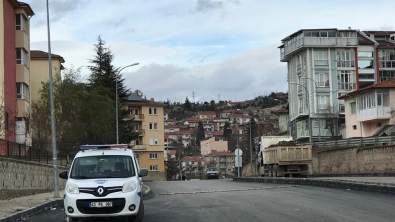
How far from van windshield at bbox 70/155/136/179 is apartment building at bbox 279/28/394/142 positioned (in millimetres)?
59761

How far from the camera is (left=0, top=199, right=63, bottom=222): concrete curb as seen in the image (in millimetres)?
13275

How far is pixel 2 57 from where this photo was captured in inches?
1505

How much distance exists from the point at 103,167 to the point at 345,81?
212ft

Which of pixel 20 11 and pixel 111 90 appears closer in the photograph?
pixel 20 11

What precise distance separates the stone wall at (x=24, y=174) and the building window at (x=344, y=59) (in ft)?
167

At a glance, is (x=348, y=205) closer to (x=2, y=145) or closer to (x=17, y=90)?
(x=2, y=145)

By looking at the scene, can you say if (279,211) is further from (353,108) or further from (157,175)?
(157,175)

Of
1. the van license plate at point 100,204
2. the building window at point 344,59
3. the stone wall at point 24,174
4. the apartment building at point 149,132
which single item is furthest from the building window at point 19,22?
the apartment building at point 149,132

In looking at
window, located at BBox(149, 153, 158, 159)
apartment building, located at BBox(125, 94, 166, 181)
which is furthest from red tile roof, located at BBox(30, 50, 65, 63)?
window, located at BBox(149, 153, 158, 159)

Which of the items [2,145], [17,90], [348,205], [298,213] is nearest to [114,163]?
[298,213]

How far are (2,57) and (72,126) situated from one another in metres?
7.22

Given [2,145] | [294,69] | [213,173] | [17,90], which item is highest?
[294,69]

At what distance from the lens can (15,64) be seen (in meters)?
41.9

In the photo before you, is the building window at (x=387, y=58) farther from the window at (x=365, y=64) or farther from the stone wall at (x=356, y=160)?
the stone wall at (x=356, y=160)
